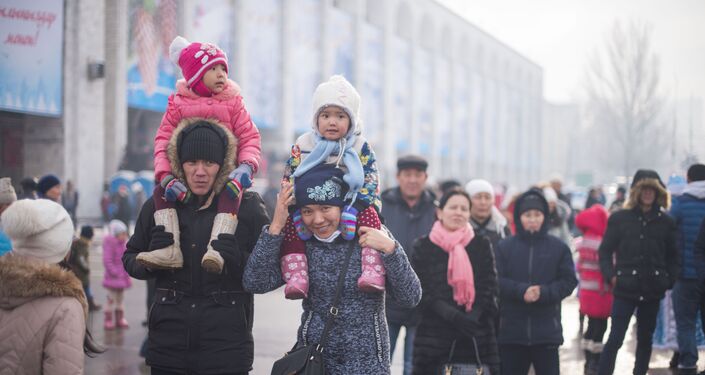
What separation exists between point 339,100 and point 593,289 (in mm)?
5749

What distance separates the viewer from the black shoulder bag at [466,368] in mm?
5125

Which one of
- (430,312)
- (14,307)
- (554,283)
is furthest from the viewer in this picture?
(554,283)

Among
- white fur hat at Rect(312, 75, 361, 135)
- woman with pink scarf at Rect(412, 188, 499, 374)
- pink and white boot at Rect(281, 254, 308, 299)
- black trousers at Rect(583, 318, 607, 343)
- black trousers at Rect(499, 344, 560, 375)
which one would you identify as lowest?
black trousers at Rect(583, 318, 607, 343)

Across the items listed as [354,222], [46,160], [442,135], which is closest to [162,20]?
[46,160]

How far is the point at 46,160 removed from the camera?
959 inches

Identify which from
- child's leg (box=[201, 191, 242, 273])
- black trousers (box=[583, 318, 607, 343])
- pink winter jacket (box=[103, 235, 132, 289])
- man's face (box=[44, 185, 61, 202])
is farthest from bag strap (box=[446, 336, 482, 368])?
pink winter jacket (box=[103, 235, 132, 289])

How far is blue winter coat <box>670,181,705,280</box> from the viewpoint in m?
7.83

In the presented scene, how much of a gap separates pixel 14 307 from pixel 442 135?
57106 mm

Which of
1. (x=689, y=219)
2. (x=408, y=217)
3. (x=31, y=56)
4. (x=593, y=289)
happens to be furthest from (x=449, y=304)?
(x=31, y=56)

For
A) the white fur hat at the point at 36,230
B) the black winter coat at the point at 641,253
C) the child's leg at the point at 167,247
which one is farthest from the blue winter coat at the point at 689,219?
the white fur hat at the point at 36,230

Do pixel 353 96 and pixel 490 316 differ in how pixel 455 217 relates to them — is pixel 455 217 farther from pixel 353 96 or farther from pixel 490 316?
pixel 353 96

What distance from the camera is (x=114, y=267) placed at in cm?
1062

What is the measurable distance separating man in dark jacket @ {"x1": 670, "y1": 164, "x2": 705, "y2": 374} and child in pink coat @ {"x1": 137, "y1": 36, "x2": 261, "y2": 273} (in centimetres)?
546

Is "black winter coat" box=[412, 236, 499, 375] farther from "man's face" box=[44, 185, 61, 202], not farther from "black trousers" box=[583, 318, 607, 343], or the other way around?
"man's face" box=[44, 185, 61, 202]
